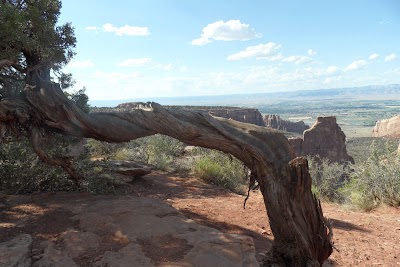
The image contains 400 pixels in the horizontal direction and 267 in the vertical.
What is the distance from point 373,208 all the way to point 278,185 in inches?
290

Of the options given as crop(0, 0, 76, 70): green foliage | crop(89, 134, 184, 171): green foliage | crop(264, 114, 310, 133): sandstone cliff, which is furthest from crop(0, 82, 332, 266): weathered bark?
crop(264, 114, 310, 133): sandstone cliff

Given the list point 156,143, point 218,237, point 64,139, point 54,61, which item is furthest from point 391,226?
point 156,143

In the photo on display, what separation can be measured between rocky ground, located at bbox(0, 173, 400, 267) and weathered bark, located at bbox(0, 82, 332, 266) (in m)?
0.62

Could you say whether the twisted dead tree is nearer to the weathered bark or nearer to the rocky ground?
the weathered bark

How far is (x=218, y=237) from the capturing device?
5062mm

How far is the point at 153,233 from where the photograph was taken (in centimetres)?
516

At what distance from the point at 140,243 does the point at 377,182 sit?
28.4ft

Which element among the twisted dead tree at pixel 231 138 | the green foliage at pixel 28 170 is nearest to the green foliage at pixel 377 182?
the twisted dead tree at pixel 231 138

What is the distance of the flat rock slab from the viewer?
434 centimetres

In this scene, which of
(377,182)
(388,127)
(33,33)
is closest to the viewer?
(33,33)

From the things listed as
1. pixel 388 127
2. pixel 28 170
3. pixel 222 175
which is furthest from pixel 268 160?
pixel 388 127

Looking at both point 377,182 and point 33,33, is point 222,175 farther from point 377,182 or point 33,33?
point 33,33

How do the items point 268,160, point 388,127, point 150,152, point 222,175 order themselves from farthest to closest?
point 388,127
point 150,152
point 222,175
point 268,160

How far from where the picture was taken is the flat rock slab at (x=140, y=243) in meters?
4.34
